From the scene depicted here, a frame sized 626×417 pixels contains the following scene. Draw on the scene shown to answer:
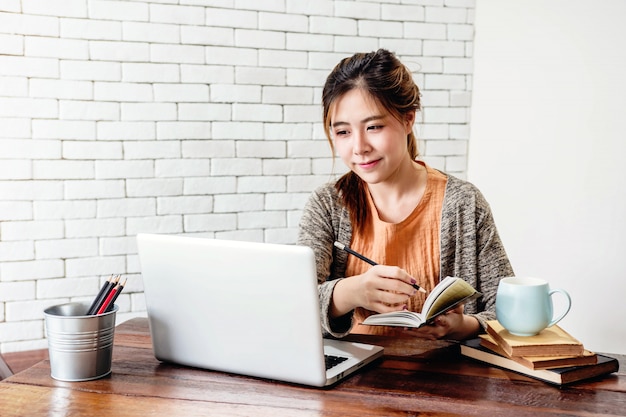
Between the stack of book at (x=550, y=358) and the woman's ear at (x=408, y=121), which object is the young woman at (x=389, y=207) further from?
the stack of book at (x=550, y=358)

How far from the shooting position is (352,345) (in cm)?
143

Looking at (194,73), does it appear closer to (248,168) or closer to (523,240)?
(248,168)

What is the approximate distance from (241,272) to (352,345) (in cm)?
36

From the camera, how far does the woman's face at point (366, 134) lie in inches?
66.4

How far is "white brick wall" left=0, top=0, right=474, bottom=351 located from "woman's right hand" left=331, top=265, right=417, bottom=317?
1243 millimetres

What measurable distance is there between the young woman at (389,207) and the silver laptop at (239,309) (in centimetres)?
45

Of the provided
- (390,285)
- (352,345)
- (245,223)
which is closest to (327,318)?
(352,345)

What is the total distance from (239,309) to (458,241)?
760 mm

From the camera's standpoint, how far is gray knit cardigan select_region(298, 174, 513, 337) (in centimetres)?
175

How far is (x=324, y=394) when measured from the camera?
118 cm

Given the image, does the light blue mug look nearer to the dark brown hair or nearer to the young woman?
the young woman

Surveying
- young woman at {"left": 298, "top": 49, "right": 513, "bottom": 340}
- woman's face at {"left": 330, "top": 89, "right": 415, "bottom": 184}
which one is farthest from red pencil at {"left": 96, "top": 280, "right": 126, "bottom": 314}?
woman's face at {"left": 330, "top": 89, "right": 415, "bottom": 184}

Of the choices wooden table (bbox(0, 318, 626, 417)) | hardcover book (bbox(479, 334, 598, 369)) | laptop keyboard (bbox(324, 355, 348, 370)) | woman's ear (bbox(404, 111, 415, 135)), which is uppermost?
woman's ear (bbox(404, 111, 415, 135))

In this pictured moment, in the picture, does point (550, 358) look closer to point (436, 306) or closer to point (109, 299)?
point (436, 306)
